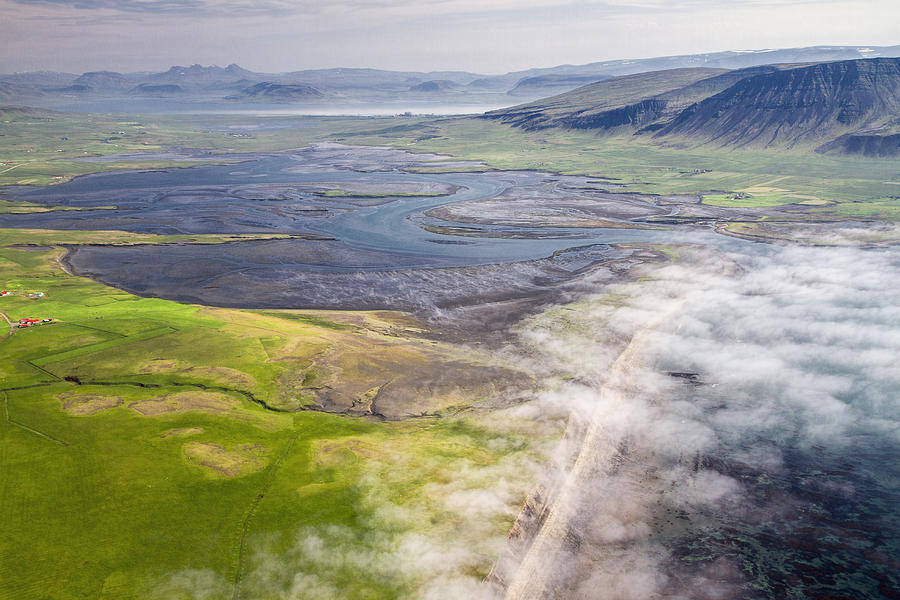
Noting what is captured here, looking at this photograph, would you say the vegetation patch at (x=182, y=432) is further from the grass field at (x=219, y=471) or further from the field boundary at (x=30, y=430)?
the field boundary at (x=30, y=430)

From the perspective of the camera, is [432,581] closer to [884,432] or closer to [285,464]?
[285,464]

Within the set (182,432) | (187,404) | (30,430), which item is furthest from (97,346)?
(182,432)

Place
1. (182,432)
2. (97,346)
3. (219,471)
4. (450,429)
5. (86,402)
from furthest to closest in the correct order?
(97,346) → (86,402) → (450,429) → (182,432) → (219,471)

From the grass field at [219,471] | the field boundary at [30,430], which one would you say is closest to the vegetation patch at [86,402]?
the grass field at [219,471]

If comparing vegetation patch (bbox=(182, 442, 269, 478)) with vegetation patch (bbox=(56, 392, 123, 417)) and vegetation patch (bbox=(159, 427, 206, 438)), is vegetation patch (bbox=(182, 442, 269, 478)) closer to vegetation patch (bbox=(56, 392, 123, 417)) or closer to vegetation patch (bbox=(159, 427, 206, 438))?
vegetation patch (bbox=(159, 427, 206, 438))

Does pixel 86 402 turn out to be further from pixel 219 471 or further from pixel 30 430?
pixel 219 471

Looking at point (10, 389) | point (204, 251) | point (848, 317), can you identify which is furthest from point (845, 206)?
point (10, 389)

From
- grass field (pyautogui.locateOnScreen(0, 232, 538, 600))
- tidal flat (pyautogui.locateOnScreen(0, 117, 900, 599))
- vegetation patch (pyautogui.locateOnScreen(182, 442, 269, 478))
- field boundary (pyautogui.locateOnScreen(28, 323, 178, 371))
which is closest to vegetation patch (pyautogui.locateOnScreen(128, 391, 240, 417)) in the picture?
grass field (pyautogui.locateOnScreen(0, 232, 538, 600))
